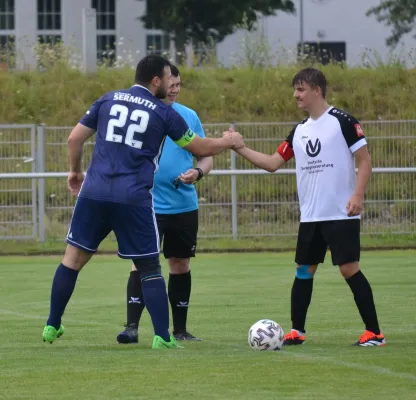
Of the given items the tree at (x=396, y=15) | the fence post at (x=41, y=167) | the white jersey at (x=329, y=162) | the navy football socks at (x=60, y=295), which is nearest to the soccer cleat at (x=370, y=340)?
the white jersey at (x=329, y=162)

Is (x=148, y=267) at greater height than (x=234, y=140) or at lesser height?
lesser

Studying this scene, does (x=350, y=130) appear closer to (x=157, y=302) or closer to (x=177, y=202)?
(x=177, y=202)

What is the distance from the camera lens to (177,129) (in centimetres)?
828

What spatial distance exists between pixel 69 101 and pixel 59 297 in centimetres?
1857

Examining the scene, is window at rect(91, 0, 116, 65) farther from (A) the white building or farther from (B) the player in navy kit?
(B) the player in navy kit

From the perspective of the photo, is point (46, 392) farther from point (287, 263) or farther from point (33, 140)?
point (33, 140)

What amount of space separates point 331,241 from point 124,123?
5.38 feet

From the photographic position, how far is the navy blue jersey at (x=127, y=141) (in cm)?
819

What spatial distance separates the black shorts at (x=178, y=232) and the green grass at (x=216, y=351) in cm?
68

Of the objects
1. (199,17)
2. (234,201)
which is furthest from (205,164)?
(199,17)

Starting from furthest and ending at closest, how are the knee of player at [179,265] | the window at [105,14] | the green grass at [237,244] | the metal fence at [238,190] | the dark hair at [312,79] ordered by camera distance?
the window at [105,14] → the metal fence at [238,190] → the green grass at [237,244] → the knee of player at [179,265] → the dark hair at [312,79]

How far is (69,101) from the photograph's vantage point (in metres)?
26.8

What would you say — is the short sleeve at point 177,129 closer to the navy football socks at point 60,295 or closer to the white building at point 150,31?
the navy football socks at point 60,295

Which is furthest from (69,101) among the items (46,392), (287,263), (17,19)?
(46,392)
